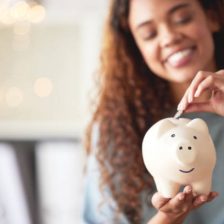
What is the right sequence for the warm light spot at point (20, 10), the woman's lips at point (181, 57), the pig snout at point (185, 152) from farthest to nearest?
the warm light spot at point (20, 10) → the woman's lips at point (181, 57) → the pig snout at point (185, 152)

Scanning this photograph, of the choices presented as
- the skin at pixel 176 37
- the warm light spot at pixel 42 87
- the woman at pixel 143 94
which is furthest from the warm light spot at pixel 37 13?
the skin at pixel 176 37

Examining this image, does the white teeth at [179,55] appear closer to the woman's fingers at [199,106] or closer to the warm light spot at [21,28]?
the woman's fingers at [199,106]

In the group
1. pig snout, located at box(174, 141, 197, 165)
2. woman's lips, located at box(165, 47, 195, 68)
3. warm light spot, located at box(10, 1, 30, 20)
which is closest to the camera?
pig snout, located at box(174, 141, 197, 165)

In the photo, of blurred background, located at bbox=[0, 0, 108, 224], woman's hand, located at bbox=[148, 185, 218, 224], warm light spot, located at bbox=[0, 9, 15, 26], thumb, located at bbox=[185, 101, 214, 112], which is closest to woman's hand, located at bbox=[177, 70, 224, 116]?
thumb, located at bbox=[185, 101, 214, 112]

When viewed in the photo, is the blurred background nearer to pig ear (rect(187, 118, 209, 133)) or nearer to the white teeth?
the white teeth

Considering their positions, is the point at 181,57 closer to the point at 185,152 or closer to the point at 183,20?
the point at 183,20

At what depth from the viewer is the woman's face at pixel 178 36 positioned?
28.7 inches

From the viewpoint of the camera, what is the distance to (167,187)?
0.57 m

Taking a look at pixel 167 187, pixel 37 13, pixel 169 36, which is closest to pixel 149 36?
pixel 169 36

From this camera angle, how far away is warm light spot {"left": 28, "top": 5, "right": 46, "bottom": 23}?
1146 millimetres

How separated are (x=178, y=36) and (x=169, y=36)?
0.5 inches

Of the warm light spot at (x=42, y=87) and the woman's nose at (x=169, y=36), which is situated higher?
the woman's nose at (x=169, y=36)

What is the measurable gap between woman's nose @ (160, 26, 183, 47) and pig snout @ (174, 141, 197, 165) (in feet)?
0.77

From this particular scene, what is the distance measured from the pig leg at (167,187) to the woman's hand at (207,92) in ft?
0.29
